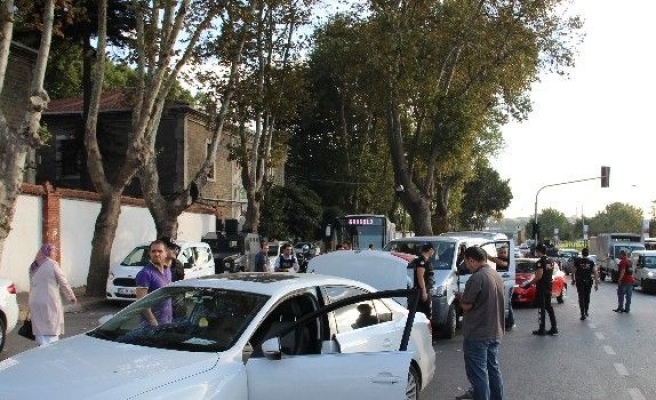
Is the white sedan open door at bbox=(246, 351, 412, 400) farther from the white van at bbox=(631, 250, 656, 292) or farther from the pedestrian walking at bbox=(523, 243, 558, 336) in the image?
the white van at bbox=(631, 250, 656, 292)

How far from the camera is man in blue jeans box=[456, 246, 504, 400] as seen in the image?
657 cm

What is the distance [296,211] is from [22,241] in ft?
82.5

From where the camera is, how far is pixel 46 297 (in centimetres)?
753

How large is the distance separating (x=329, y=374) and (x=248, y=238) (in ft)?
65.7

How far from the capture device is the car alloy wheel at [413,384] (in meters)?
6.40

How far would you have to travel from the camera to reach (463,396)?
24.9ft

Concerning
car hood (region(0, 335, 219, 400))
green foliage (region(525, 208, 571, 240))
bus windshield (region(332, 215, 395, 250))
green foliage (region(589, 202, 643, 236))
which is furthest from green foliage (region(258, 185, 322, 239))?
green foliage (region(525, 208, 571, 240))

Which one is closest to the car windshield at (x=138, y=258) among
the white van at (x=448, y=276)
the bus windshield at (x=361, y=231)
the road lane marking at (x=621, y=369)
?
the white van at (x=448, y=276)

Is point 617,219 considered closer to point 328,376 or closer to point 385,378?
point 385,378

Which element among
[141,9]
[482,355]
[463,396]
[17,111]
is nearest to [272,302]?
[482,355]

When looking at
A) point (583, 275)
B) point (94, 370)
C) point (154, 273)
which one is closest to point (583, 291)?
point (583, 275)

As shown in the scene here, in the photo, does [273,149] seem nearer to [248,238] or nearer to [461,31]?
[248,238]

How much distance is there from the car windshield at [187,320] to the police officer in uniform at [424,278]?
556 cm

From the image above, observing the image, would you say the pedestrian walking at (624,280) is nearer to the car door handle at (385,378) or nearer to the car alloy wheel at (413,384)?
the car alloy wheel at (413,384)
